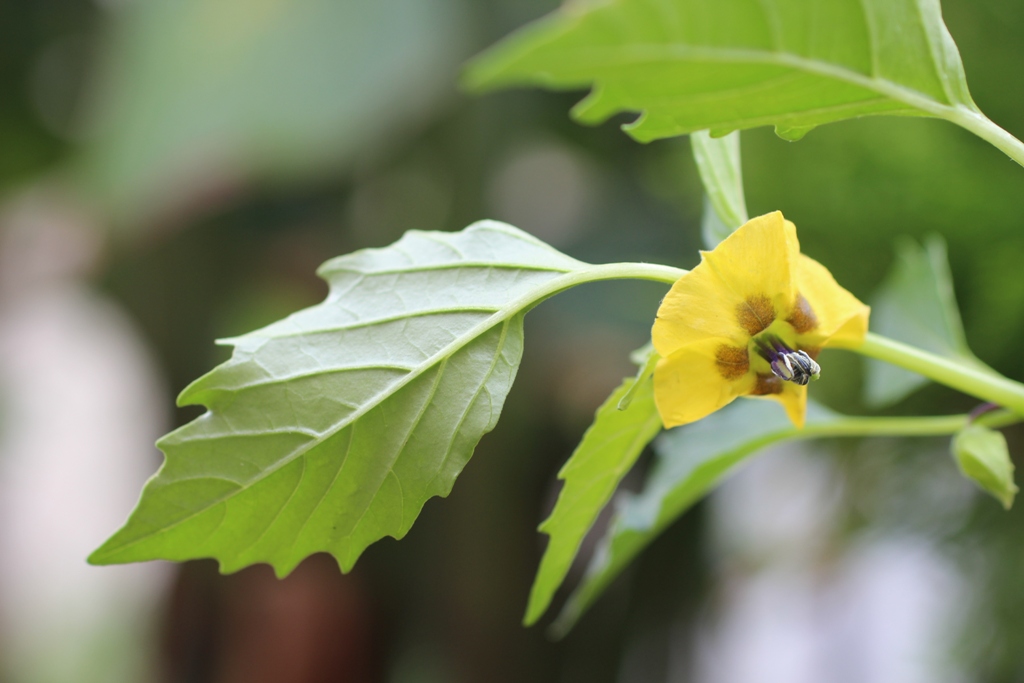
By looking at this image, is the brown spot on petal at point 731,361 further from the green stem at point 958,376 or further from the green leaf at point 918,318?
the green leaf at point 918,318

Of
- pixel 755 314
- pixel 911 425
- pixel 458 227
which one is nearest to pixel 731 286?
pixel 755 314

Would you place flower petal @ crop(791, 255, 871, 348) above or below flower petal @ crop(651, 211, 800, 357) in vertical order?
below

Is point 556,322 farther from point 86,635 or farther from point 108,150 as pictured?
point 86,635

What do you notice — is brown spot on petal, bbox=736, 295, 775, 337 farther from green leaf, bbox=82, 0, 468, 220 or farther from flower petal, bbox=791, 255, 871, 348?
green leaf, bbox=82, 0, 468, 220

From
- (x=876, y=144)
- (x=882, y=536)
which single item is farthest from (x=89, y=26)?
(x=882, y=536)

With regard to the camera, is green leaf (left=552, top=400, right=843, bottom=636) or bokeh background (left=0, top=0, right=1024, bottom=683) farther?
bokeh background (left=0, top=0, right=1024, bottom=683)

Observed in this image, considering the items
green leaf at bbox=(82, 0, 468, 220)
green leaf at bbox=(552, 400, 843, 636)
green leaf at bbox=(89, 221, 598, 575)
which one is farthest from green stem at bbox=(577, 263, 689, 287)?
green leaf at bbox=(82, 0, 468, 220)

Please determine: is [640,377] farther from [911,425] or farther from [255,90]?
[255,90]

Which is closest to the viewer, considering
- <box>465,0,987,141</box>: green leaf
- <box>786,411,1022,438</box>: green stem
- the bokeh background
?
<box>465,0,987,141</box>: green leaf
